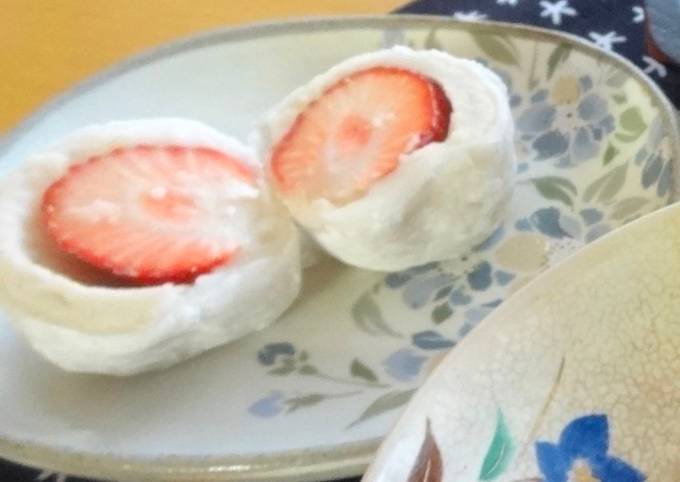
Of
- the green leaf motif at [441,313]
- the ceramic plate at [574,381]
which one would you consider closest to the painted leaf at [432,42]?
the green leaf motif at [441,313]

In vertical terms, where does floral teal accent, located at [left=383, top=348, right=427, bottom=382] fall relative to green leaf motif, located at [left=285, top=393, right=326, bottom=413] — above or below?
below

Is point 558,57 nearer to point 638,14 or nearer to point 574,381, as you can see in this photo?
point 638,14

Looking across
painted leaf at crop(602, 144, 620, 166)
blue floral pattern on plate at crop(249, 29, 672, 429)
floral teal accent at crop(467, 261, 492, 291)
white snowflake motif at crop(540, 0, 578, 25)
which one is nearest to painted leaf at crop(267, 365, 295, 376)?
blue floral pattern on plate at crop(249, 29, 672, 429)

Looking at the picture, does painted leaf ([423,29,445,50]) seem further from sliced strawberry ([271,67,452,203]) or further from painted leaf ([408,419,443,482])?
painted leaf ([408,419,443,482])

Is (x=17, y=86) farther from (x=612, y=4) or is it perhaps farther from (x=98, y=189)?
(x=612, y=4)

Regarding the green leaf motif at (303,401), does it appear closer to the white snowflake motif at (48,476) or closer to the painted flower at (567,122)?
the white snowflake motif at (48,476)

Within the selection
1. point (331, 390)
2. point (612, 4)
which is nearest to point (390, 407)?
point (331, 390)

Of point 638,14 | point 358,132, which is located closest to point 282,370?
point 358,132
